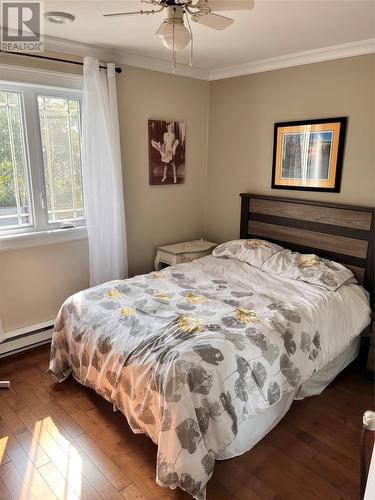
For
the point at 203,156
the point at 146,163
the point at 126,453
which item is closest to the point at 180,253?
A: the point at 146,163

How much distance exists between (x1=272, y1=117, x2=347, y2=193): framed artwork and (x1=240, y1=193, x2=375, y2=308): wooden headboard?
0.57ft

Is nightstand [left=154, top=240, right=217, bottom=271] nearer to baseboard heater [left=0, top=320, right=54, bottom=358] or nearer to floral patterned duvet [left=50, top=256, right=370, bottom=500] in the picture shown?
floral patterned duvet [left=50, top=256, right=370, bottom=500]

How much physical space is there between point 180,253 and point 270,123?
59.8 inches

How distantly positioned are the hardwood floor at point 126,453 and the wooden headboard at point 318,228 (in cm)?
105

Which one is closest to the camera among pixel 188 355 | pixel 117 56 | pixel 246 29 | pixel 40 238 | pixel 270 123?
pixel 188 355

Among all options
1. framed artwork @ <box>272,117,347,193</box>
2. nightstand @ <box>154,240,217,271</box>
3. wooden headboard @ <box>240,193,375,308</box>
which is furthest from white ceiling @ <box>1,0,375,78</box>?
nightstand @ <box>154,240,217,271</box>

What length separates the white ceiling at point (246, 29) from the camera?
2.08m

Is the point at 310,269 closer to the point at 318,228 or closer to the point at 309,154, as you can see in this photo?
the point at 318,228

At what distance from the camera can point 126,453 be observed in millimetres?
2018

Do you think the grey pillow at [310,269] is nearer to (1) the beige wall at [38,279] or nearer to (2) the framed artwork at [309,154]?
(2) the framed artwork at [309,154]

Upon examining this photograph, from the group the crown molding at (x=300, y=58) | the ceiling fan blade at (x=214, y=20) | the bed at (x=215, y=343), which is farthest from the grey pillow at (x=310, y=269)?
the ceiling fan blade at (x=214, y=20)

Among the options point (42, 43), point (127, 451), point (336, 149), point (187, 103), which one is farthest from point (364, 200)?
Answer: point (42, 43)

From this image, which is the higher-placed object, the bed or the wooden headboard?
the wooden headboard

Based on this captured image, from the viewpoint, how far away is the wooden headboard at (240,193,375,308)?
287 centimetres
